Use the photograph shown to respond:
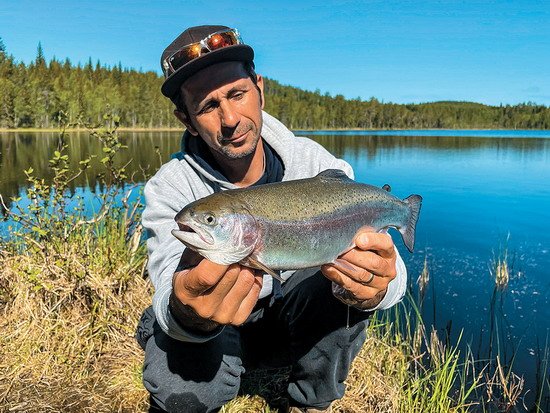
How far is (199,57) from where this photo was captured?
2949 mm

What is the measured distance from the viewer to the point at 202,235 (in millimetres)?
1905

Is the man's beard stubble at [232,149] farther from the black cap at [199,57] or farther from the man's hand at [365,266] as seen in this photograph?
the man's hand at [365,266]

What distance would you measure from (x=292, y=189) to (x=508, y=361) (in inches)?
192

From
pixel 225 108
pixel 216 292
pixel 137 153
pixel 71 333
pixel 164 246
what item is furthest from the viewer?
pixel 137 153

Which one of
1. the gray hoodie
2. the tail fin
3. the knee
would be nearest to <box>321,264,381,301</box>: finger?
the gray hoodie

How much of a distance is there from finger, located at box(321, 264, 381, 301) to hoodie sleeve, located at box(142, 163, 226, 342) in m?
0.69

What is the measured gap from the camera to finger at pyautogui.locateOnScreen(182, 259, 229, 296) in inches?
75.6

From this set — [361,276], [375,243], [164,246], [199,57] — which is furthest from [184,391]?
[199,57]

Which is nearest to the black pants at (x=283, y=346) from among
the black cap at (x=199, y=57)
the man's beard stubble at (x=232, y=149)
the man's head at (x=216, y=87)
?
the man's beard stubble at (x=232, y=149)

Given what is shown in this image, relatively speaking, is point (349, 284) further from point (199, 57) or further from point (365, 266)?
point (199, 57)

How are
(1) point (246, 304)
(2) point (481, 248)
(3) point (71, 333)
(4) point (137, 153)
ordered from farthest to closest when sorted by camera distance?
(4) point (137, 153) → (2) point (481, 248) → (3) point (71, 333) → (1) point (246, 304)

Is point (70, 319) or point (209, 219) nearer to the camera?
point (209, 219)

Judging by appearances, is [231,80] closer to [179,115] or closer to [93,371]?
[179,115]

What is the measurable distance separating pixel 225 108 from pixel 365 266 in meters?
1.43
